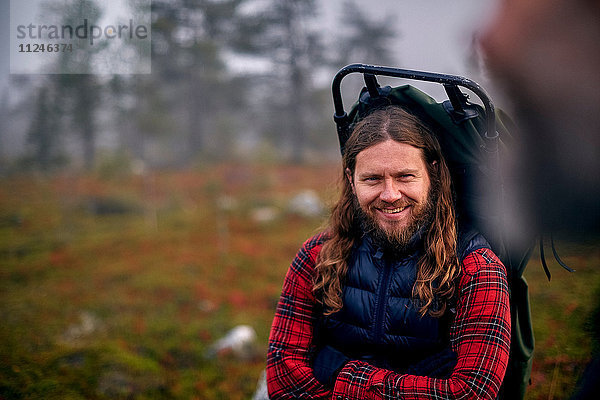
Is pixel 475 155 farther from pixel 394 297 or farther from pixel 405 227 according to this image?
pixel 394 297

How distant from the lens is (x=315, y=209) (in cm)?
1432

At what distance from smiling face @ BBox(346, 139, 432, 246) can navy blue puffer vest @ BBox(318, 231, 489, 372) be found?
16 centimetres

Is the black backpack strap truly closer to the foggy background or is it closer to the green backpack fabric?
the green backpack fabric

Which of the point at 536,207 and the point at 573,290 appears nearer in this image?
the point at 536,207

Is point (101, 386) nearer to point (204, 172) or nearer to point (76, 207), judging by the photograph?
point (76, 207)

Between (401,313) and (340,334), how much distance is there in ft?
1.29

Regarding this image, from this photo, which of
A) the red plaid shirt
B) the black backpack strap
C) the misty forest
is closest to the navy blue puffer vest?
the black backpack strap

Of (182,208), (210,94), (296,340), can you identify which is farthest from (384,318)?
(210,94)

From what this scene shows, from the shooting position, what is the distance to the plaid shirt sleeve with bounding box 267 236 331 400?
216 cm

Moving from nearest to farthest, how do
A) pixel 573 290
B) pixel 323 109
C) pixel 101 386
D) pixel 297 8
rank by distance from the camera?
pixel 101 386 < pixel 573 290 < pixel 297 8 < pixel 323 109

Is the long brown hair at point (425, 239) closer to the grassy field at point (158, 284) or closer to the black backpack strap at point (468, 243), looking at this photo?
the black backpack strap at point (468, 243)

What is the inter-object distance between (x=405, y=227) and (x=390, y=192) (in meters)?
0.23

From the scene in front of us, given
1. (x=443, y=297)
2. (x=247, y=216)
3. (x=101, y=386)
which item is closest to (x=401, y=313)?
(x=443, y=297)

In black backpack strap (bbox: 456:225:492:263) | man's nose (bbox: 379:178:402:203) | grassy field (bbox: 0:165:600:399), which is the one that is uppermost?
man's nose (bbox: 379:178:402:203)
